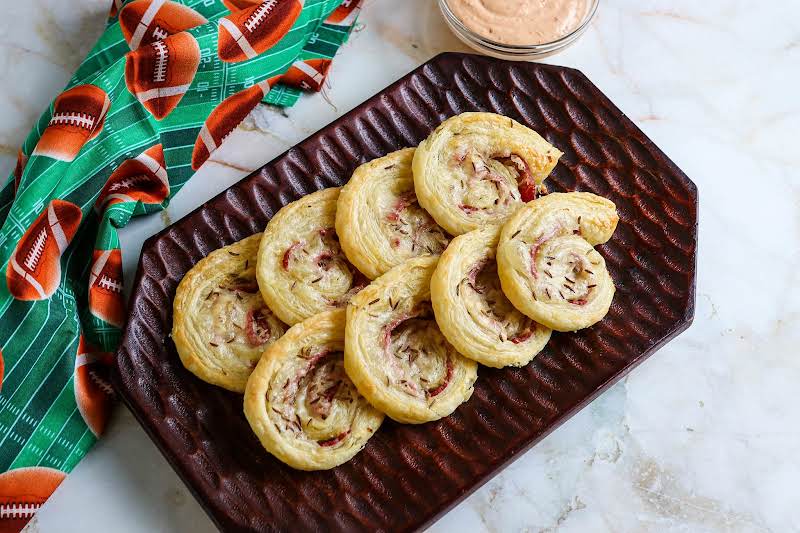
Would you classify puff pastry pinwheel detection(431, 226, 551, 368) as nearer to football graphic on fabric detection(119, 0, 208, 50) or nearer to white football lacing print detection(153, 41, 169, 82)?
white football lacing print detection(153, 41, 169, 82)

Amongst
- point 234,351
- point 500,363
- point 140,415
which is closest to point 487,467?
point 500,363

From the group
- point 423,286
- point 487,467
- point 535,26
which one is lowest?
point 487,467

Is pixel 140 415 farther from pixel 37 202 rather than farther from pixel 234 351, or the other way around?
pixel 37 202

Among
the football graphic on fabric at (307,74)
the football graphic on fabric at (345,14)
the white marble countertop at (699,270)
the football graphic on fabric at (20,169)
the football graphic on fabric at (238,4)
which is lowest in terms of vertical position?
the white marble countertop at (699,270)

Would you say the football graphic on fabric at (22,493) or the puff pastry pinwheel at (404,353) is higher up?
the puff pastry pinwheel at (404,353)

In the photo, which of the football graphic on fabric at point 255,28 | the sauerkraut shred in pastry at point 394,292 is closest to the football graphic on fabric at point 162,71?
the football graphic on fabric at point 255,28

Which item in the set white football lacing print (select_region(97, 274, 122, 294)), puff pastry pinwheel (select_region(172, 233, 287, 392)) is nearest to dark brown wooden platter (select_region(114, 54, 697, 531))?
puff pastry pinwheel (select_region(172, 233, 287, 392))

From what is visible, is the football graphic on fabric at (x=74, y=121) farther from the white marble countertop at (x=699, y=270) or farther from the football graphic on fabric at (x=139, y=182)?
the white marble countertop at (x=699, y=270)
